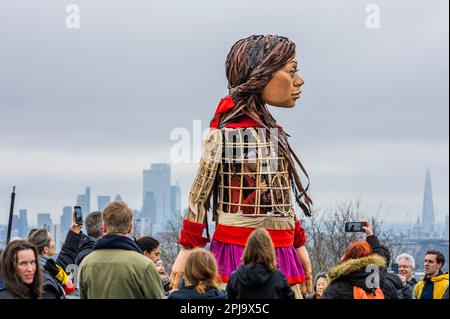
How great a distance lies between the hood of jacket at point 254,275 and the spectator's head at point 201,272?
1.10 ft

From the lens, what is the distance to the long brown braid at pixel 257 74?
11.5 m

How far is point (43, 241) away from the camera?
10.9 metres

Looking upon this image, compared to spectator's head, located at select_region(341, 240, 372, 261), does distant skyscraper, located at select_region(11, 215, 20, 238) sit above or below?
above

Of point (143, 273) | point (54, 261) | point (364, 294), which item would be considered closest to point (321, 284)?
point (364, 294)

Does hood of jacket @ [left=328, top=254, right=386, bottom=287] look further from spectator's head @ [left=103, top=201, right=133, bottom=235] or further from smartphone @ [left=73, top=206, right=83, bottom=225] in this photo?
smartphone @ [left=73, top=206, right=83, bottom=225]

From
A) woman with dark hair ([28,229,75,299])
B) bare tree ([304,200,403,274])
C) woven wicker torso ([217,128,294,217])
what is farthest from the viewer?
bare tree ([304,200,403,274])

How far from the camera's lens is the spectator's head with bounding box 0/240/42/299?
30.9 feet

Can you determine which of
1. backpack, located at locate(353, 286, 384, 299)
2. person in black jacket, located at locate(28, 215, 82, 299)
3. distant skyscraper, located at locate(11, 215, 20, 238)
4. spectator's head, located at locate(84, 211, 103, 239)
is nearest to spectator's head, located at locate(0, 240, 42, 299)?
person in black jacket, located at locate(28, 215, 82, 299)

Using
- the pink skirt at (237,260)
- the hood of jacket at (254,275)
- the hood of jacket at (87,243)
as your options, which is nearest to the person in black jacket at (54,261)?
Result: the hood of jacket at (87,243)

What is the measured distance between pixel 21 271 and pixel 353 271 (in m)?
2.82

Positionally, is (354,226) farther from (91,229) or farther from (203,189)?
(91,229)

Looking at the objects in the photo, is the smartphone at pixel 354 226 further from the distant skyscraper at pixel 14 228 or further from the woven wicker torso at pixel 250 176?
the distant skyscraper at pixel 14 228

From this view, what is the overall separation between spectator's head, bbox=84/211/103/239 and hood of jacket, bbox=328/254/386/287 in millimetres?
3401
